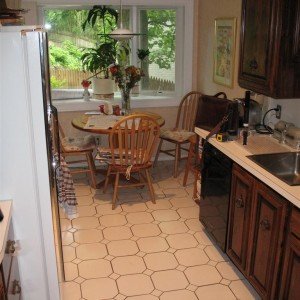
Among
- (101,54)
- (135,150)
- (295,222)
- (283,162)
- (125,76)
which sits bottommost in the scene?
(135,150)

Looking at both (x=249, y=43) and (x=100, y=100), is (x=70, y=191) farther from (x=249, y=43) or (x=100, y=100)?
(x=100, y=100)

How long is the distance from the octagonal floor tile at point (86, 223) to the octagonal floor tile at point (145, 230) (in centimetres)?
33

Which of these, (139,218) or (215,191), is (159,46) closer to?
(139,218)

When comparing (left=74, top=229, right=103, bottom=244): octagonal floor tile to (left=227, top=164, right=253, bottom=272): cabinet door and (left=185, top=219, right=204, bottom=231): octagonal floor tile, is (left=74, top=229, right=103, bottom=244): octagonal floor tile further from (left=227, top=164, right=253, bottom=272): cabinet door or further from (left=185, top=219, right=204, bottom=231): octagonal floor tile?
(left=227, top=164, right=253, bottom=272): cabinet door

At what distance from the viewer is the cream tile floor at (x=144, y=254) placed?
8.35 feet

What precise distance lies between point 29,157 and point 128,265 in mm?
1349

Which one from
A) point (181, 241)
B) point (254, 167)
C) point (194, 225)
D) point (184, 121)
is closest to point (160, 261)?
point (181, 241)


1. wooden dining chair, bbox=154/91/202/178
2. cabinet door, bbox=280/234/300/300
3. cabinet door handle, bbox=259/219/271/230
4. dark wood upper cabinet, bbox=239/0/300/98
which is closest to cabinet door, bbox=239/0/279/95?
dark wood upper cabinet, bbox=239/0/300/98

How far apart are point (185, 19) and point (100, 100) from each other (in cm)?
136

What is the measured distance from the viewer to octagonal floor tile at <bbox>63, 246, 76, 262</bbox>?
289cm

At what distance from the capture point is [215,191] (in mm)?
2850

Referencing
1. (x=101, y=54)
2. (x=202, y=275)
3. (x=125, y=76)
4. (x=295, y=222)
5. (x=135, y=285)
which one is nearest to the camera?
(x=295, y=222)

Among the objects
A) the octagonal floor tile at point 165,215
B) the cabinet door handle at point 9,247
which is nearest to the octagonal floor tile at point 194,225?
the octagonal floor tile at point 165,215

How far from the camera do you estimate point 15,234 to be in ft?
6.16
